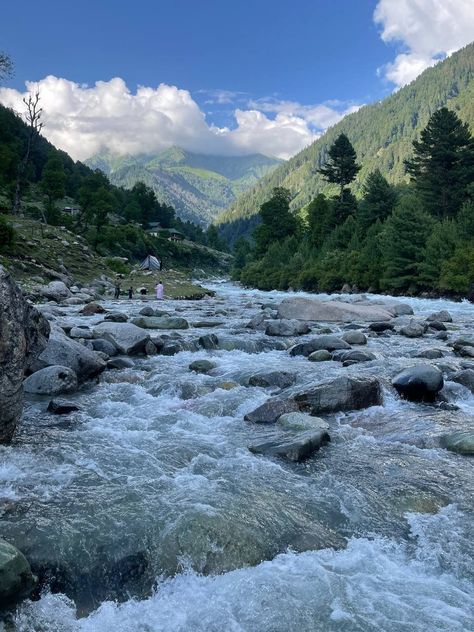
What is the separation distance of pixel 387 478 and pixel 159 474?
3.43 m

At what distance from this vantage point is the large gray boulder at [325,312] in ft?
82.6

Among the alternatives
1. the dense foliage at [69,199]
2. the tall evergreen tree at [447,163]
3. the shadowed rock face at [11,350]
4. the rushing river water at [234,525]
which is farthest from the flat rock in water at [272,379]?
the tall evergreen tree at [447,163]

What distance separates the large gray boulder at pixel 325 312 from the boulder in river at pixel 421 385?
14330 millimetres

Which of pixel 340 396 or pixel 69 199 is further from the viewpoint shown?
pixel 69 199

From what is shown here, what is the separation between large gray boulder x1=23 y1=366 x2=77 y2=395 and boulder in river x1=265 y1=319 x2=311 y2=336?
1027 cm

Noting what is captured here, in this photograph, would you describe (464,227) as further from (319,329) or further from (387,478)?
(387,478)

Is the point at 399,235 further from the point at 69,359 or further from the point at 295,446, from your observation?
the point at 295,446

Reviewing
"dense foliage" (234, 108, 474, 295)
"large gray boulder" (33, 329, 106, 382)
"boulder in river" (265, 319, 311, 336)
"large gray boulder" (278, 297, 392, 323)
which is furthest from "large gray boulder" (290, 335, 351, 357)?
"dense foliage" (234, 108, 474, 295)

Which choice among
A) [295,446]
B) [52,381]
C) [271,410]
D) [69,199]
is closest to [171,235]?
[69,199]

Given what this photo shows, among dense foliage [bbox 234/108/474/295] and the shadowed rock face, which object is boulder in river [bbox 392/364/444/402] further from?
dense foliage [bbox 234/108/474/295]

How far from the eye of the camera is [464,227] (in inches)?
1635

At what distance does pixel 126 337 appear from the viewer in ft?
52.5

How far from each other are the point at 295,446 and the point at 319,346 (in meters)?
8.91

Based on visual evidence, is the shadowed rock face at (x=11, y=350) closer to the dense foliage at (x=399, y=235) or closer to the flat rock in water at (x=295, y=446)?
the flat rock in water at (x=295, y=446)
